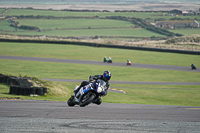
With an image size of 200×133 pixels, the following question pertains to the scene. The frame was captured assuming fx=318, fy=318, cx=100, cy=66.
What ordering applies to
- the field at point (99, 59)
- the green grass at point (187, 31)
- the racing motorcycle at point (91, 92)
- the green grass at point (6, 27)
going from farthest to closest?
the green grass at point (187, 31) < the green grass at point (6, 27) < the field at point (99, 59) < the racing motorcycle at point (91, 92)

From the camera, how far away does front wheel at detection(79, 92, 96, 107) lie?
1179 cm

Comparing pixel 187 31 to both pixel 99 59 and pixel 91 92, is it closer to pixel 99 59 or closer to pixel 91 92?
pixel 99 59

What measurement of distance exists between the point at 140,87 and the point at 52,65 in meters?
17.9

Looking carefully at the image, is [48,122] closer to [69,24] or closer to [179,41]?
[179,41]

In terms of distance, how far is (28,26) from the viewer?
125m

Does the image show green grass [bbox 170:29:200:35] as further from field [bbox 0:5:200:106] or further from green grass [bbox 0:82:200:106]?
green grass [bbox 0:82:200:106]

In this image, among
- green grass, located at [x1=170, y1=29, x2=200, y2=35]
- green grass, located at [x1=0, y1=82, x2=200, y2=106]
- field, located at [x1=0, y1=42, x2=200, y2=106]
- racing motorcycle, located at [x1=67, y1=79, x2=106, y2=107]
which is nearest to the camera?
racing motorcycle, located at [x1=67, y1=79, x2=106, y2=107]

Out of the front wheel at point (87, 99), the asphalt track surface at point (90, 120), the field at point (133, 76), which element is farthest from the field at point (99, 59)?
the asphalt track surface at point (90, 120)

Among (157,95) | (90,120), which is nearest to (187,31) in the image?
(157,95)

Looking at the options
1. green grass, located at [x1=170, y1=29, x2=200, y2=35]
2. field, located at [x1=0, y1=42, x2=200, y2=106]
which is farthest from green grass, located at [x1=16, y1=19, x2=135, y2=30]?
field, located at [x1=0, y1=42, x2=200, y2=106]

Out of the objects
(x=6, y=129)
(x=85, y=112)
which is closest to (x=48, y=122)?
(x=6, y=129)

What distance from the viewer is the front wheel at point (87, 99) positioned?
11.8 meters

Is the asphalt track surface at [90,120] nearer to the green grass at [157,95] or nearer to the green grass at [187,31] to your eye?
the green grass at [157,95]

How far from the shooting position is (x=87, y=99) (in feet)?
39.1
